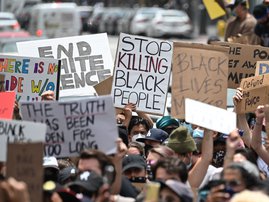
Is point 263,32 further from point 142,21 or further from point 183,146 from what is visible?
point 142,21

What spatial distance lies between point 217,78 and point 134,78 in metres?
1.18

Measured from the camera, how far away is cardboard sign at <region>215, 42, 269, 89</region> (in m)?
13.3

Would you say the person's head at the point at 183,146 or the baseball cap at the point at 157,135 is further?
the baseball cap at the point at 157,135

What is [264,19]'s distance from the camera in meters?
Result: 15.6

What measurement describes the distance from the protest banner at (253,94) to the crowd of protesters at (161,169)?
6cm

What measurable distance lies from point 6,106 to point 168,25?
1574 inches

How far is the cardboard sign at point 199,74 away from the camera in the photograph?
11227 mm

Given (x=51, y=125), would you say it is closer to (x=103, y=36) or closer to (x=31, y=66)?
(x=31, y=66)

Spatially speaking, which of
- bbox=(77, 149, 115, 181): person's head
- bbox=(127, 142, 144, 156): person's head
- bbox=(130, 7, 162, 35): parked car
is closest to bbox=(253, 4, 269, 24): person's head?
bbox=(127, 142, 144, 156): person's head

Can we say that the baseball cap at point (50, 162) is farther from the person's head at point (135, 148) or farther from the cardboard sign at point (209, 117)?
the cardboard sign at point (209, 117)

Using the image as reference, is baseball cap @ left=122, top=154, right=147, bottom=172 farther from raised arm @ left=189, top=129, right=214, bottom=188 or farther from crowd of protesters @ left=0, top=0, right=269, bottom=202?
raised arm @ left=189, top=129, right=214, bottom=188

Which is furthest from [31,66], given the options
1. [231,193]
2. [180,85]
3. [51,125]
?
[231,193]

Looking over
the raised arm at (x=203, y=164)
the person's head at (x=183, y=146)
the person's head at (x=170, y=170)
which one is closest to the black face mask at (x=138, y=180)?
the raised arm at (x=203, y=164)

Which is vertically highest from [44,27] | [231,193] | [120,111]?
[231,193]
